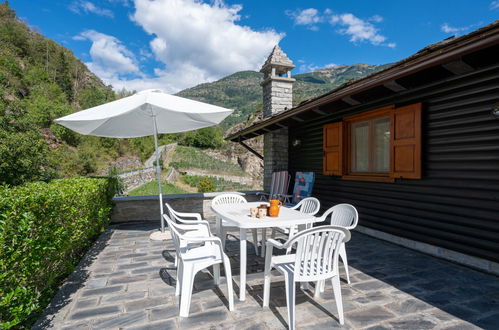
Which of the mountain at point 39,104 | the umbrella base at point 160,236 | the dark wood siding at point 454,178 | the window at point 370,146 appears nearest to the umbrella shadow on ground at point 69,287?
the umbrella base at point 160,236

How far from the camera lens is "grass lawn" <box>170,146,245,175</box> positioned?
25.2 metres

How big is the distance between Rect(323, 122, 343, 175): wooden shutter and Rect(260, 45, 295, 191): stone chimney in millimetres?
1694

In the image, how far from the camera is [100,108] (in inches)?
163

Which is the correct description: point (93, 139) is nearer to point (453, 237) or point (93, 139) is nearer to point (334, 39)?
point (334, 39)

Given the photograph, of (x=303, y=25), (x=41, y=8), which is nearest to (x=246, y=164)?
(x=303, y=25)

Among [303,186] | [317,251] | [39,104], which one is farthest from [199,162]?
[317,251]

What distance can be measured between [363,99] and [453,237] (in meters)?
2.31

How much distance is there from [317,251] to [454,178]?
91.1 inches

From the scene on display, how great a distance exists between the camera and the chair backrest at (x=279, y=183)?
6.23m

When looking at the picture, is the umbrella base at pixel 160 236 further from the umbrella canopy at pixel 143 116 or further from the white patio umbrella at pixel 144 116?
the umbrella canopy at pixel 143 116

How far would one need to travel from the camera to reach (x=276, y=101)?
746cm

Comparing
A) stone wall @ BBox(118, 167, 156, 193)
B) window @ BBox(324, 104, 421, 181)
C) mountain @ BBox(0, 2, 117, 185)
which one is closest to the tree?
mountain @ BBox(0, 2, 117, 185)

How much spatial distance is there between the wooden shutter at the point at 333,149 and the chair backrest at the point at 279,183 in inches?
43.6

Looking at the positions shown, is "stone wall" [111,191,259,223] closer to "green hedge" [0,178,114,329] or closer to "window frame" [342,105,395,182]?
"green hedge" [0,178,114,329]
